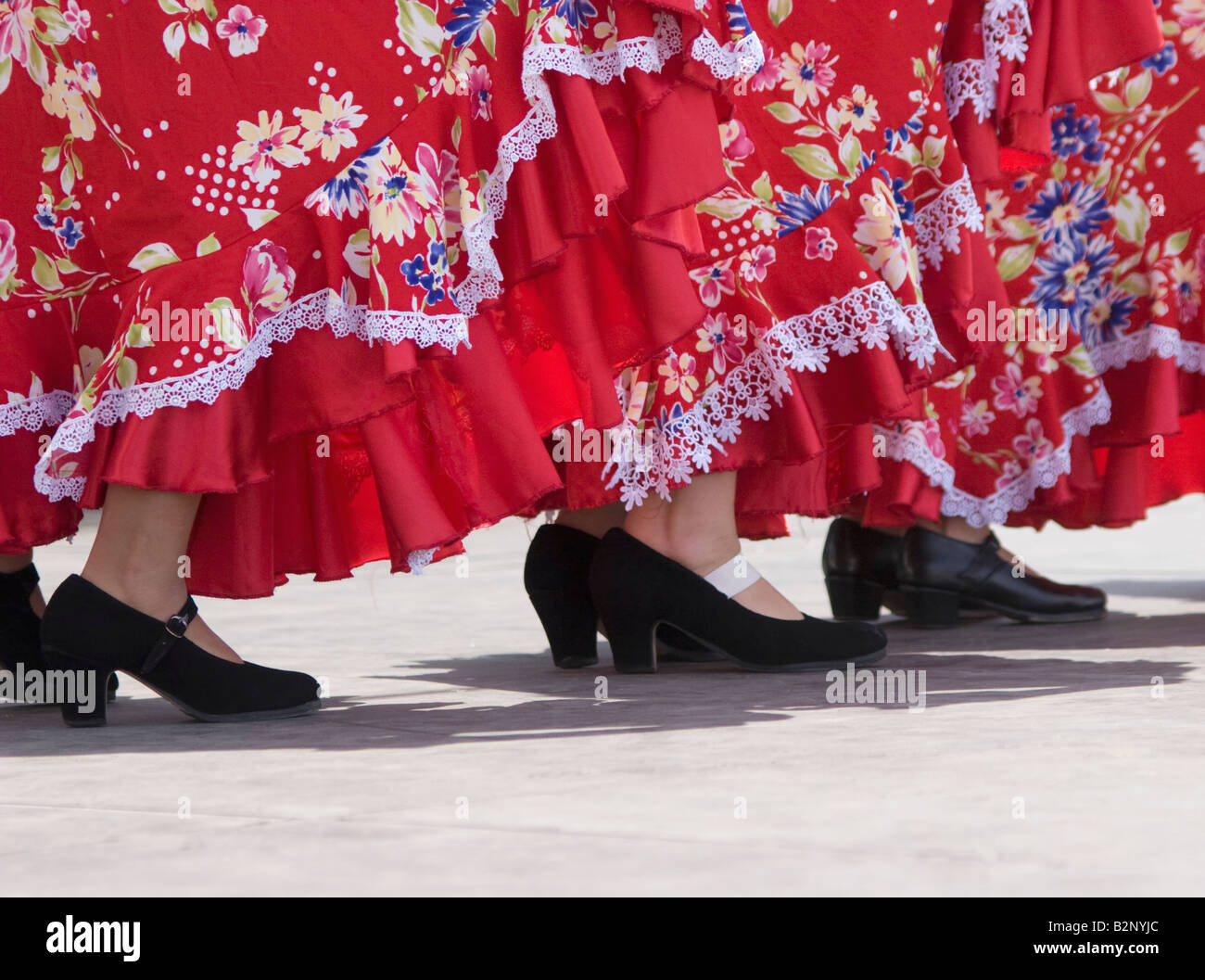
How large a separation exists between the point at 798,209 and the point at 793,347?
176 mm

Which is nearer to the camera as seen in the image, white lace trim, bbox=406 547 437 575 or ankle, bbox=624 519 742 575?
white lace trim, bbox=406 547 437 575

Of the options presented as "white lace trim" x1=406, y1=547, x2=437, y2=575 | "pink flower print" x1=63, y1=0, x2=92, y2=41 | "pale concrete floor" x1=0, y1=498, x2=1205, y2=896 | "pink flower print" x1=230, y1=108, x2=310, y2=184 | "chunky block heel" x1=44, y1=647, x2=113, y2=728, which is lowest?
"pale concrete floor" x1=0, y1=498, x2=1205, y2=896

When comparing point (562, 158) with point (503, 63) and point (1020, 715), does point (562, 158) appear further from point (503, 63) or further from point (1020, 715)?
point (1020, 715)

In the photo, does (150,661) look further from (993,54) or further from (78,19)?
(993,54)

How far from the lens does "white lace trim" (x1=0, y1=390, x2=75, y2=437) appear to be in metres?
1.68

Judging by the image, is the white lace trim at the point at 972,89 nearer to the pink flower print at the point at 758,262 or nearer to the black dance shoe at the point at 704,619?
the pink flower print at the point at 758,262

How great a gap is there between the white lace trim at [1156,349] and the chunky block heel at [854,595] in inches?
19.5

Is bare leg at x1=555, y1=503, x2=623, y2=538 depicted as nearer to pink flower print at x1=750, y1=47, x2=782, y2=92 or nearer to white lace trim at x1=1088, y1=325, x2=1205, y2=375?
pink flower print at x1=750, y1=47, x2=782, y2=92

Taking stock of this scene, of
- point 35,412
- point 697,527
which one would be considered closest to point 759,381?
point 697,527

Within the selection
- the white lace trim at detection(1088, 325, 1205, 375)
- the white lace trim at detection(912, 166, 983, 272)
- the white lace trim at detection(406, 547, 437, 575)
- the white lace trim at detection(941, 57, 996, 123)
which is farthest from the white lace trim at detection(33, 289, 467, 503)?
the white lace trim at detection(1088, 325, 1205, 375)

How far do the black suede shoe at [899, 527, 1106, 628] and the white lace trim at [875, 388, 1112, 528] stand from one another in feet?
0.18

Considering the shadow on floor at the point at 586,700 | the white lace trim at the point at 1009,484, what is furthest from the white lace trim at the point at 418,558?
the white lace trim at the point at 1009,484

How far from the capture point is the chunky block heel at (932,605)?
2.48 metres
